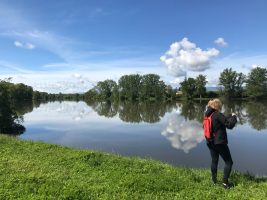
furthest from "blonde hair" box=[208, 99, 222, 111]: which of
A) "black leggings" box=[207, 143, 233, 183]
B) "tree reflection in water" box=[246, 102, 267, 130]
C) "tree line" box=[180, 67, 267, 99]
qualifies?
"tree line" box=[180, 67, 267, 99]

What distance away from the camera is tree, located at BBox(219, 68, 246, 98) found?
128125 mm

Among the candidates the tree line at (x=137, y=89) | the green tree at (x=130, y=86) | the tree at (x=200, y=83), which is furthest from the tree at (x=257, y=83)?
the green tree at (x=130, y=86)

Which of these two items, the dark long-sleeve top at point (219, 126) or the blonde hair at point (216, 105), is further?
the blonde hair at point (216, 105)

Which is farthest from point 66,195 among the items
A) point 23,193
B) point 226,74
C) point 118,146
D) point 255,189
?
point 226,74

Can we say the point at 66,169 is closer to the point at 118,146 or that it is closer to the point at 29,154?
the point at 29,154

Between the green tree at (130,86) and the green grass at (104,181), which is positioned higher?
the green tree at (130,86)

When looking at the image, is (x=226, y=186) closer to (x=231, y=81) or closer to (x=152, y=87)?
(x=231, y=81)

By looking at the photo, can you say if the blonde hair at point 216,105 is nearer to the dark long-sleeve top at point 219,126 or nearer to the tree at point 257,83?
the dark long-sleeve top at point 219,126

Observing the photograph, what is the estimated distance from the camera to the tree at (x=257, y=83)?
123750 millimetres

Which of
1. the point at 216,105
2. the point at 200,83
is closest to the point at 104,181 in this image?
the point at 216,105

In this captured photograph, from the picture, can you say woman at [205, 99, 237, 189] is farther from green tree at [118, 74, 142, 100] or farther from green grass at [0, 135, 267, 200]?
green tree at [118, 74, 142, 100]

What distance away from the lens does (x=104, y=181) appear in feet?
32.3

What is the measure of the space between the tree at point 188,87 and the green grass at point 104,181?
12087cm

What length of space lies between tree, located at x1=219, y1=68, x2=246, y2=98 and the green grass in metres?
121
